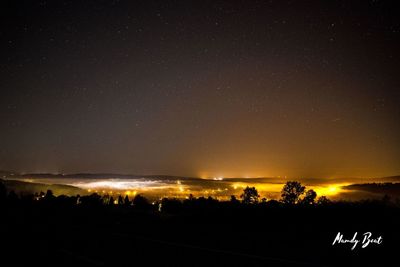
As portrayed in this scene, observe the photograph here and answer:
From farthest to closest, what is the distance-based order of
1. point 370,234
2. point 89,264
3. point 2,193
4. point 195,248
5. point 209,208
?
point 2,193 < point 209,208 < point 370,234 < point 195,248 < point 89,264

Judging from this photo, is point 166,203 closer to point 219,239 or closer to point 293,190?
point 219,239

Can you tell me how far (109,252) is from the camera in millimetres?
11734

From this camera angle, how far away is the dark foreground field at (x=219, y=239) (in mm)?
10711

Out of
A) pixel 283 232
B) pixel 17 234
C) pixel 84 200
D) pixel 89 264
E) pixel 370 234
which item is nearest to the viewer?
pixel 89 264

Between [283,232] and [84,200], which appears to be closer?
[283,232]

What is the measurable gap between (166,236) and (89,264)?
640cm

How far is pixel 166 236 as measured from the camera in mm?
16031

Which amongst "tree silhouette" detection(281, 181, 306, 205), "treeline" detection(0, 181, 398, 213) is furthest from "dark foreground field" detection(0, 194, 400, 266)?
"tree silhouette" detection(281, 181, 306, 205)

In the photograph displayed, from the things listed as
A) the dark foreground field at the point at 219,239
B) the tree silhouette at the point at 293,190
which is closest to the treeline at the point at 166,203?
the dark foreground field at the point at 219,239

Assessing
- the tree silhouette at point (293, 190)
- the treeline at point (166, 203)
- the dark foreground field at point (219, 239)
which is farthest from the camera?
the tree silhouette at point (293, 190)

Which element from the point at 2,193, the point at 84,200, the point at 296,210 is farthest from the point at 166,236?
the point at 2,193

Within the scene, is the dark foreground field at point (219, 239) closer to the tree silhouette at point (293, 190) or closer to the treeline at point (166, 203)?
the treeline at point (166, 203)

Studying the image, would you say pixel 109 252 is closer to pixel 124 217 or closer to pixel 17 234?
pixel 17 234

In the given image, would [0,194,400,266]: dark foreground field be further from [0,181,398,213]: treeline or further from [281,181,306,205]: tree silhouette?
[281,181,306,205]: tree silhouette
